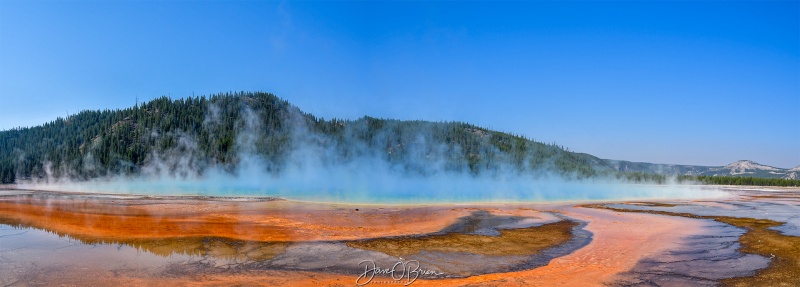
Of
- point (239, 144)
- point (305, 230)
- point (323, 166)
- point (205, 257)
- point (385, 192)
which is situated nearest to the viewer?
point (205, 257)

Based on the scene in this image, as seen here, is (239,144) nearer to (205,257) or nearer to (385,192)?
(385,192)

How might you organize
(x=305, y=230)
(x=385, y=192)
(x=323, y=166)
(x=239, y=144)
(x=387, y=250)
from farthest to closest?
(x=239, y=144)
(x=323, y=166)
(x=385, y=192)
(x=305, y=230)
(x=387, y=250)

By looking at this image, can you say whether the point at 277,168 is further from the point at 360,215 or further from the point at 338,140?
the point at 360,215

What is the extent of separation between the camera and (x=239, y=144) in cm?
9869

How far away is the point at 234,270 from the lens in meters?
9.71

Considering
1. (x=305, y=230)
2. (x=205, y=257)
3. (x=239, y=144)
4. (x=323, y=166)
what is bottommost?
(x=205, y=257)

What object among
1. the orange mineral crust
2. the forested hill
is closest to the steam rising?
the forested hill

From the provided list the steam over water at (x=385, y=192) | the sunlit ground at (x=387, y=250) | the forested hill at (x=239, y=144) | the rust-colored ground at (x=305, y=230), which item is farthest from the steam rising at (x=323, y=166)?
the sunlit ground at (x=387, y=250)

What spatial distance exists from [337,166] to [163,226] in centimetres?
7822

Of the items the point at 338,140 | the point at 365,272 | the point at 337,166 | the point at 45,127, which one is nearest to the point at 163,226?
the point at 365,272
